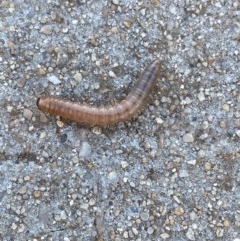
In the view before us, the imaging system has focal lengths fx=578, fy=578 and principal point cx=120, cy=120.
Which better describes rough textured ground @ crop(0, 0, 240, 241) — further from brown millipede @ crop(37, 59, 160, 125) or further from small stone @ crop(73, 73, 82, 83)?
brown millipede @ crop(37, 59, 160, 125)

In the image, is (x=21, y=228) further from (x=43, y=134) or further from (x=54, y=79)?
(x=54, y=79)

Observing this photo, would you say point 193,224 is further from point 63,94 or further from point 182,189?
point 63,94

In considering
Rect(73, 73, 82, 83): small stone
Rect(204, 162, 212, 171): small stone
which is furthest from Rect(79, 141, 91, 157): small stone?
Rect(204, 162, 212, 171): small stone

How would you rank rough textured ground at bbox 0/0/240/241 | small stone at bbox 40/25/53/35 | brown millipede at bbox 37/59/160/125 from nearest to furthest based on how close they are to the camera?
brown millipede at bbox 37/59/160/125 < rough textured ground at bbox 0/0/240/241 < small stone at bbox 40/25/53/35

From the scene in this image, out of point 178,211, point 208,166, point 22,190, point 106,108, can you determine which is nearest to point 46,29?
point 106,108

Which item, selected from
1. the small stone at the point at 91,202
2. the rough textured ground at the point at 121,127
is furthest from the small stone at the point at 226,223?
the small stone at the point at 91,202

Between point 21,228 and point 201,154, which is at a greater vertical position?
point 201,154
